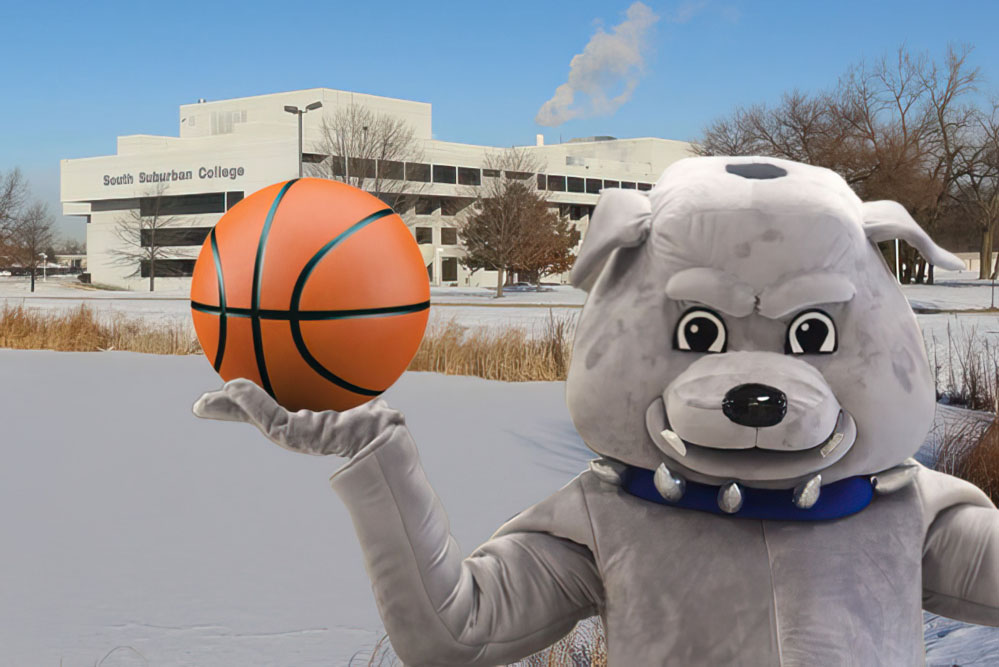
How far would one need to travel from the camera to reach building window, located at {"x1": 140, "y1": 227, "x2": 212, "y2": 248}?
197 feet

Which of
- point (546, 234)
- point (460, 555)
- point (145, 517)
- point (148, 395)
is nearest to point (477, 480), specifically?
point (145, 517)

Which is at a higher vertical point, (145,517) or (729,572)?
(729,572)

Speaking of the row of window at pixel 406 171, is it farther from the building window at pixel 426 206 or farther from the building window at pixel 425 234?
the building window at pixel 425 234

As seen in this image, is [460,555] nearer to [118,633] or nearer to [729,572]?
[729,572]

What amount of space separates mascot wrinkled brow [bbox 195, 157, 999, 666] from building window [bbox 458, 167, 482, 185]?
209 feet

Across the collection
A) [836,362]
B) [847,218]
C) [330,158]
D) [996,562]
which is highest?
[330,158]

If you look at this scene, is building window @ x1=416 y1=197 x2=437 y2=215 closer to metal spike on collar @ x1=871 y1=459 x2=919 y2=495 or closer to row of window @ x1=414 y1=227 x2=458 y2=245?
row of window @ x1=414 y1=227 x2=458 y2=245

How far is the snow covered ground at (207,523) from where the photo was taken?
12.8 feet

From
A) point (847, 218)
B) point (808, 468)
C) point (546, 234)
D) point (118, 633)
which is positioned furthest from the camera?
point (546, 234)

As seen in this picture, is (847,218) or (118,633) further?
(118,633)

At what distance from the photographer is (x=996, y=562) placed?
2104mm

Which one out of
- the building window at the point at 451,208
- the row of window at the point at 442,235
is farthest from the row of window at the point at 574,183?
the row of window at the point at 442,235

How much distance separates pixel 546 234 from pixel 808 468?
40.4 m

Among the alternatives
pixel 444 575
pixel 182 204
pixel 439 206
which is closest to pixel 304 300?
pixel 444 575
